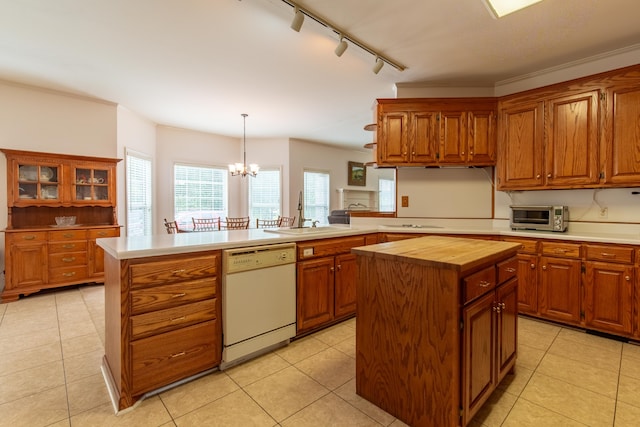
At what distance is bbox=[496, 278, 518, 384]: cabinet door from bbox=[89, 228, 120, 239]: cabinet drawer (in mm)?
4561

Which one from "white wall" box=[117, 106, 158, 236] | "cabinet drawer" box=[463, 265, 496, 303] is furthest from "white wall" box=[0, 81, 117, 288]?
"cabinet drawer" box=[463, 265, 496, 303]

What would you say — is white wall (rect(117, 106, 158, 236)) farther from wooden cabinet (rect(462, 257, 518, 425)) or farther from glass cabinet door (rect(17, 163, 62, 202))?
wooden cabinet (rect(462, 257, 518, 425))

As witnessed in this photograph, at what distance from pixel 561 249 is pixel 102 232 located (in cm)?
532

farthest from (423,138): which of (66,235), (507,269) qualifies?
(66,235)

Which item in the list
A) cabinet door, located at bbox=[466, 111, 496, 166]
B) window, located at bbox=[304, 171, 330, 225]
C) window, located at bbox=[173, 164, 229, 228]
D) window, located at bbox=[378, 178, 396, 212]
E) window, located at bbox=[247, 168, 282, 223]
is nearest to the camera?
cabinet door, located at bbox=[466, 111, 496, 166]

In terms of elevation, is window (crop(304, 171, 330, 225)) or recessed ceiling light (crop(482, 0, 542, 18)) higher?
recessed ceiling light (crop(482, 0, 542, 18))

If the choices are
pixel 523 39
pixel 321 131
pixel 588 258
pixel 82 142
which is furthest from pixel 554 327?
pixel 82 142

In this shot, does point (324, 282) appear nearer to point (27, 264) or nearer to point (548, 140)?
point (548, 140)

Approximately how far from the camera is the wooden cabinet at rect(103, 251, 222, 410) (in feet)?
5.44

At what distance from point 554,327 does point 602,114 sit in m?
2.00

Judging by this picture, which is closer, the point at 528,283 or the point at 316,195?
the point at 528,283

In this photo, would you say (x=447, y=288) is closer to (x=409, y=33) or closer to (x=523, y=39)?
(x=409, y=33)

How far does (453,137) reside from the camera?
339cm

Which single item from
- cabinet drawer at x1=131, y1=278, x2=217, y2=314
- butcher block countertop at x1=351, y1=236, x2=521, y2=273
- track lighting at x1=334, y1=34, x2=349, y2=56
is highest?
track lighting at x1=334, y1=34, x2=349, y2=56
